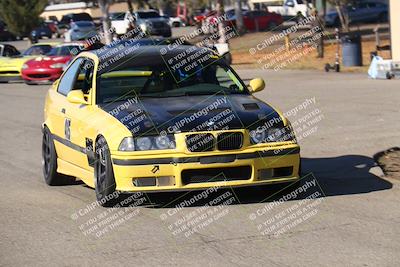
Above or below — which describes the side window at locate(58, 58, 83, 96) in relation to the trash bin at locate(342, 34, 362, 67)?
above

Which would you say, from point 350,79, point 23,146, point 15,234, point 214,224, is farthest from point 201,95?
point 350,79

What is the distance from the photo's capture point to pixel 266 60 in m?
35.3

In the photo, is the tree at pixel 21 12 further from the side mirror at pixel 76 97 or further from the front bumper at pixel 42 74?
the side mirror at pixel 76 97

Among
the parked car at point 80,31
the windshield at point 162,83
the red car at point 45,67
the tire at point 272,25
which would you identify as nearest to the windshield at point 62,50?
the red car at point 45,67

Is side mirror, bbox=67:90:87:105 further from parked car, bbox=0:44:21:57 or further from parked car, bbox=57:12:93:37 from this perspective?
parked car, bbox=57:12:93:37

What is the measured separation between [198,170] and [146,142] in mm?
524

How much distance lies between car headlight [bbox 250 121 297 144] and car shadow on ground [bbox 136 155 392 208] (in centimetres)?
54

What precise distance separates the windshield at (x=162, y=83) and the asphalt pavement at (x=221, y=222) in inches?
41.0

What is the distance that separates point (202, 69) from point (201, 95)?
51 centimetres

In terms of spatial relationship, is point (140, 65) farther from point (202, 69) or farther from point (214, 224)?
point (214, 224)

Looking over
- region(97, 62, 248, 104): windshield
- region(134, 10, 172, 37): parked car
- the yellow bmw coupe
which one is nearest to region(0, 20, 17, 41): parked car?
region(134, 10, 172, 37): parked car

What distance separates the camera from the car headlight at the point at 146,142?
802 cm

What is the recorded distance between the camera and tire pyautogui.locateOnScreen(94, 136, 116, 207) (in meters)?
8.18

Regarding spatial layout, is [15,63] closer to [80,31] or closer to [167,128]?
[167,128]
